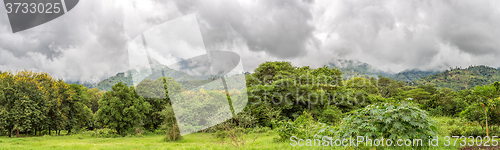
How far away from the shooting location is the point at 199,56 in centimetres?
631

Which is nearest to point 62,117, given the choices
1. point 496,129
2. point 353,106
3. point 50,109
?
point 50,109

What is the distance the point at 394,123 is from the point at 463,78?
163m

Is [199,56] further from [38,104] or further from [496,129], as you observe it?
[38,104]

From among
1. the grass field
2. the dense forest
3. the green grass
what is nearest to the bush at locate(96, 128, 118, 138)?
the dense forest

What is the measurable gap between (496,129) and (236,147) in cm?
1092

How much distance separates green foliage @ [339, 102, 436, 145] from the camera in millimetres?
5539

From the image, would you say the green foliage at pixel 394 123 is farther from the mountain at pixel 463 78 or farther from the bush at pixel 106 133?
the mountain at pixel 463 78

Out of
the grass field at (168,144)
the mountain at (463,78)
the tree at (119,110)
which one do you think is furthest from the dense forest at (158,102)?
the mountain at (463,78)

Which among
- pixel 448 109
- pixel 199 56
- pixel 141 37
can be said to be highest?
pixel 141 37

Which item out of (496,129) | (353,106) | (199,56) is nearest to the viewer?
(199,56)

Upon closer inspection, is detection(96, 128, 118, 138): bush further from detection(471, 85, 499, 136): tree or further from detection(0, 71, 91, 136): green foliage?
detection(471, 85, 499, 136): tree

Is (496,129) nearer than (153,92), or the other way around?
(496,129)

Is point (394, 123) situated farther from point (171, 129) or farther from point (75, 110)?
point (75, 110)

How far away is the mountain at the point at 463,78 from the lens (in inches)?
4562
